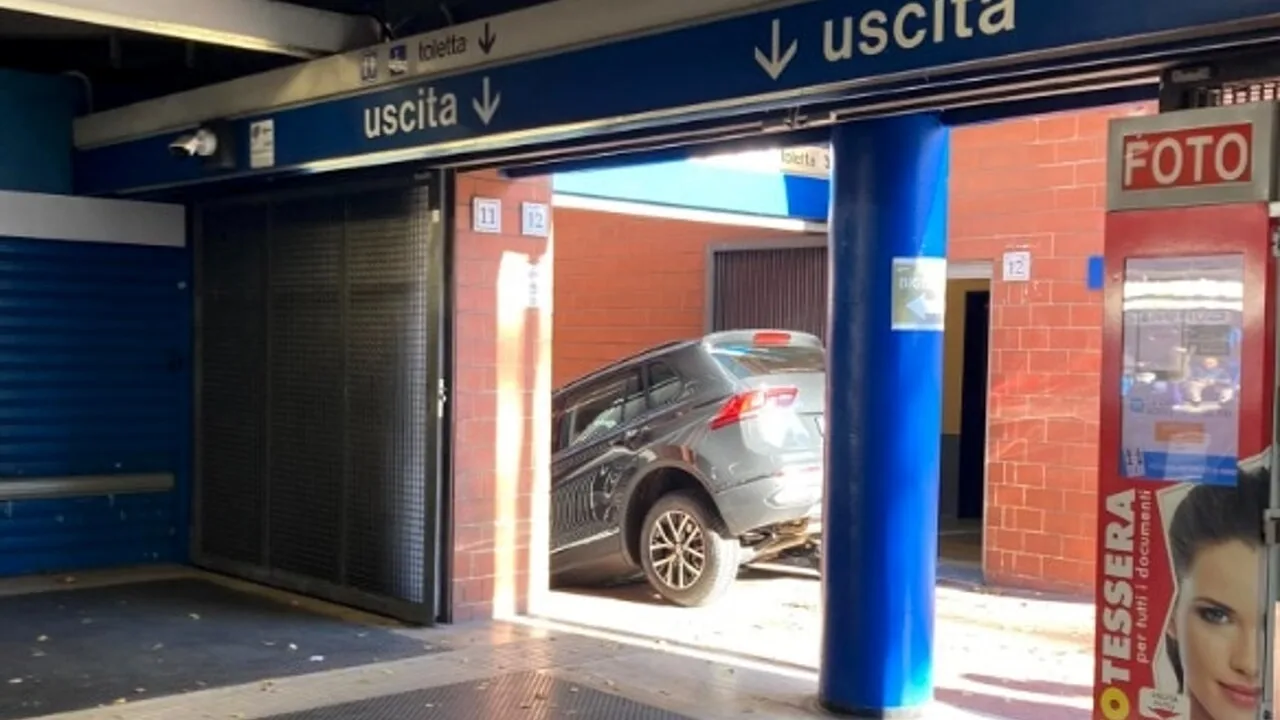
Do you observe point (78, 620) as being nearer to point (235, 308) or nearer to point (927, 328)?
point (235, 308)

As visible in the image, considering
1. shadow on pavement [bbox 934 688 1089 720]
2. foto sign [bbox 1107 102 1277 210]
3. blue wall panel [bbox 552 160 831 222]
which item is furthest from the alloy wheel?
foto sign [bbox 1107 102 1277 210]

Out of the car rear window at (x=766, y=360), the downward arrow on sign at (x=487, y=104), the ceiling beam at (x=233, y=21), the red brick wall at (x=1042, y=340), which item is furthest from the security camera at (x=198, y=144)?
the red brick wall at (x=1042, y=340)

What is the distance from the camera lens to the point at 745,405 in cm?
814

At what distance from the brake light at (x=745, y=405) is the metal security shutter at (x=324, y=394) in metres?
1.78

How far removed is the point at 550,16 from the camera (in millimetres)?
5629

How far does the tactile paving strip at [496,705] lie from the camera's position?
18.5 feet

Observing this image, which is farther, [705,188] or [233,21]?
[705,188]

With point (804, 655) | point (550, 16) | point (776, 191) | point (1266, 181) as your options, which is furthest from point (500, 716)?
point (776, 191)

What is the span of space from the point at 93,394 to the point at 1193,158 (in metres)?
7.04

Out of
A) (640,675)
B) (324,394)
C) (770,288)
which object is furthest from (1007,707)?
(770,288)

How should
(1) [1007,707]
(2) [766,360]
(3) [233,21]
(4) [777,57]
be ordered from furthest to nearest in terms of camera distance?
1. (2) [766,360]
2. (3) [233,21]
3. (1) [1007,707]
4. (4) [777,57]

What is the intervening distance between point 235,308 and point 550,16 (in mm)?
3999

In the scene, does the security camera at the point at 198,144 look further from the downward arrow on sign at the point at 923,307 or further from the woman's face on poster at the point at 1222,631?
the woman's face on poster at the point at 1222,631

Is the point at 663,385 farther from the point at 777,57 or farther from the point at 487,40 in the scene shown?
the point at 777,57
